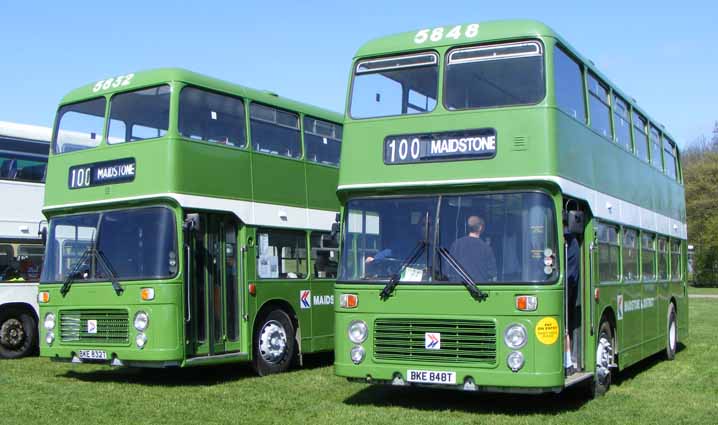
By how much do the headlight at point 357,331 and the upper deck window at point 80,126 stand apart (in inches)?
206

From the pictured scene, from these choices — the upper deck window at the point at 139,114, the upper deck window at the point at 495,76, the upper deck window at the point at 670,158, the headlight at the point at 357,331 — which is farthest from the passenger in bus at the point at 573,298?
the upper deck window at the point at 670,158

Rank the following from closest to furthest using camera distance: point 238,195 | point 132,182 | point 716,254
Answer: point 132,182
point 238,195
point 716,254

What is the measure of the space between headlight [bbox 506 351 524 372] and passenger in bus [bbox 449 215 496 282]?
0.83 m

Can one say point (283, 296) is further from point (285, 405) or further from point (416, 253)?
point (416, 253)

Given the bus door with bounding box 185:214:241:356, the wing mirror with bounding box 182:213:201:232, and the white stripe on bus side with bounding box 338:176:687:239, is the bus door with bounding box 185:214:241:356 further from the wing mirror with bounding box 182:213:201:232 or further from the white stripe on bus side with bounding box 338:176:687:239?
the white stripe on bus side with bounding box 338:176:687:239

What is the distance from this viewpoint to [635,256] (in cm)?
1464

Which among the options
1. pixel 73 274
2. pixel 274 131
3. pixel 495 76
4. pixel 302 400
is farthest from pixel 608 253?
pixel 73 274

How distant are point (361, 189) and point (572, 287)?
9.17ft

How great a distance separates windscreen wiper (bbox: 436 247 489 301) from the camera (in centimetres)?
1023

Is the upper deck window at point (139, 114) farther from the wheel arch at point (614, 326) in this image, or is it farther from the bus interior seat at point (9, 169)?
the wheel arch at point (614, 326)

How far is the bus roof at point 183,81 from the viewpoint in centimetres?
1355

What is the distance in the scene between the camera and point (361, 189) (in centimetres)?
1117

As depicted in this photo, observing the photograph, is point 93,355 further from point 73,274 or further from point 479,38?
point 479,38

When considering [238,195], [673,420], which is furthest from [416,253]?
[238,195]
